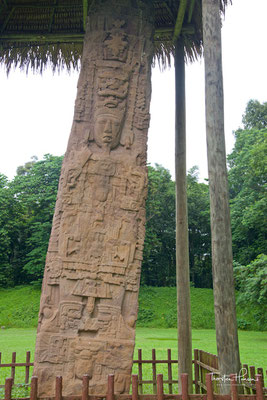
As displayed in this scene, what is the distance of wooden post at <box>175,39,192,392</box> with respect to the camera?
7.27 metres

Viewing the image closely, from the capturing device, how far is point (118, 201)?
661cm

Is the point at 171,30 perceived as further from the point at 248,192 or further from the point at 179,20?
Result: the point at 248,192

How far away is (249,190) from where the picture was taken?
23375 millimetres

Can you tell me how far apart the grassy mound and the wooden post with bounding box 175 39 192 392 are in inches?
544

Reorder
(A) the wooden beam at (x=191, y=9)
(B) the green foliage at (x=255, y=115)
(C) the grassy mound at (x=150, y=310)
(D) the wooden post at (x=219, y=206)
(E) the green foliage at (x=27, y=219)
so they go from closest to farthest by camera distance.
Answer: (D) the wooden post at (x=219, y=206) → (A) the wooden beam at (x=191, y=9) → (C) the grassy mound at (x=150, y=310) → (E) the green foliage at (x=27, y=219) → (B) the green foliage at (x=255, y=115)

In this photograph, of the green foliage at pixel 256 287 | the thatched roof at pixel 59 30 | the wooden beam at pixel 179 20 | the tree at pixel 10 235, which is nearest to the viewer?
the wooden beam at pixel 179 20

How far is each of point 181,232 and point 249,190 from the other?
54.3 ft

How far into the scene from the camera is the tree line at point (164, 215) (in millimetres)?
23344

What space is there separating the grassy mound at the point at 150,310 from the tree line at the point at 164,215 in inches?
61.3

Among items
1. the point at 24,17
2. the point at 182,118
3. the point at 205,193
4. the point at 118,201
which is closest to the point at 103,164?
the point at 118,201

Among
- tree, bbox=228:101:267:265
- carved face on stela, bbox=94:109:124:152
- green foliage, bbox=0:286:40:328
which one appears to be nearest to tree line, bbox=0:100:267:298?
tree, bbox=228:101:267:265

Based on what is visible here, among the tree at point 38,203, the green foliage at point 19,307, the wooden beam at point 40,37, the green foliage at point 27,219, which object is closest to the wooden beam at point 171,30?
the wooden beam at point 40,37

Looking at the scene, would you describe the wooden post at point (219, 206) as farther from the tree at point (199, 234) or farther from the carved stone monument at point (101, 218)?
the tree at point (199, 234)

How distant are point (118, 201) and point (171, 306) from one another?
18303 mm
